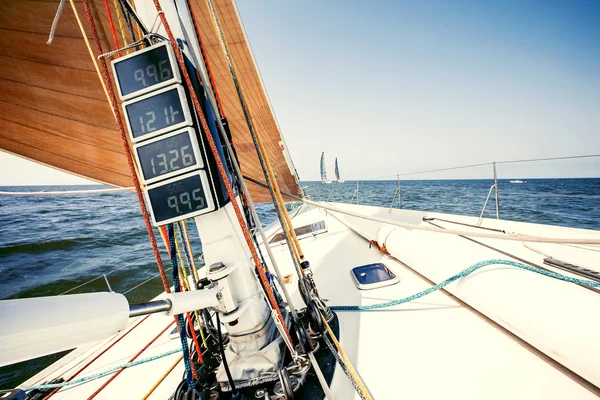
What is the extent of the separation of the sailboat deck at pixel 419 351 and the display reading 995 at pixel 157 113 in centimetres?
166

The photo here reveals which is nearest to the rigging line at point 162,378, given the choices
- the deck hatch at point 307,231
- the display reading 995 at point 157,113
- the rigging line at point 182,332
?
the rigging line at point 182,332

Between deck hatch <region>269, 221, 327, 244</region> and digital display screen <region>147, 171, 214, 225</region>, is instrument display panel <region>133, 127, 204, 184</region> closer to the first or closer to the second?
digital display screen <region>147, 171, 214, 225</region>

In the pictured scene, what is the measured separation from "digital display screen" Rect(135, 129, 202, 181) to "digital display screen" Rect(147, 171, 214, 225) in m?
0.06

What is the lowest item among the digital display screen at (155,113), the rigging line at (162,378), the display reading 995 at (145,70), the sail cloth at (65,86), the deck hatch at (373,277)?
the rigging line at (162,378)

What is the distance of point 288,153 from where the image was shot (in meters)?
5.29

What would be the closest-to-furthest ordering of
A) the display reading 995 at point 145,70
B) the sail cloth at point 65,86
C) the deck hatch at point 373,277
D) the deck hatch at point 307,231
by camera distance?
the display reading 995 at point 145,70 < the sail cloth at point 65,86 < the deck hatch at point 373,277 < the deck hatch at point 307,231

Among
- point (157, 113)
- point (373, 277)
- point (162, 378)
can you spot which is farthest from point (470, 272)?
point (162, 378)

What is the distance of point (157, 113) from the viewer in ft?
3.55

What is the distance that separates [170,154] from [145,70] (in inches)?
15.5

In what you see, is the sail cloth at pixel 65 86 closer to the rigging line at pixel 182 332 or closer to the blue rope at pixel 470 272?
the rigging line at pixel 182 332

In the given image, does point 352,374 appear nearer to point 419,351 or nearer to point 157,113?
point 419,351

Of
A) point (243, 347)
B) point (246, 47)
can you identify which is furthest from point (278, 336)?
point (246, 47)

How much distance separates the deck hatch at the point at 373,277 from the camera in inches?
91.4

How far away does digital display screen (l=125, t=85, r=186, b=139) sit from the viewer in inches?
42.1
